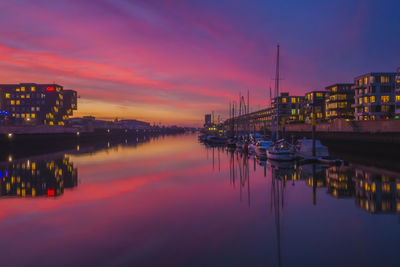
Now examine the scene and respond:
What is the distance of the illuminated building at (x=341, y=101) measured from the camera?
137375 millimetres

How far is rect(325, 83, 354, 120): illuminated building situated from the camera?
137375mm

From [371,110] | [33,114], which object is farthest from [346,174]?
[33,114]

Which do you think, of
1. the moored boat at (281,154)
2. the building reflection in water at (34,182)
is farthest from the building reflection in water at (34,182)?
the moored boat at (281,154)

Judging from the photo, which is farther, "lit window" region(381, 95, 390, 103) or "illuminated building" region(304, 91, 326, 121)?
"illuminated building" region(304, 91, 326, 121)

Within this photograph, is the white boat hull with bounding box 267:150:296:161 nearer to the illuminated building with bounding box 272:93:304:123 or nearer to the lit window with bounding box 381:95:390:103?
the lit window with bounding box 381:95:390:103

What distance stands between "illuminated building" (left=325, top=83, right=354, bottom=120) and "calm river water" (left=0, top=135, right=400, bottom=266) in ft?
379

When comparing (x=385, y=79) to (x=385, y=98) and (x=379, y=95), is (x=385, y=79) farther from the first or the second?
(x=385, y=98)

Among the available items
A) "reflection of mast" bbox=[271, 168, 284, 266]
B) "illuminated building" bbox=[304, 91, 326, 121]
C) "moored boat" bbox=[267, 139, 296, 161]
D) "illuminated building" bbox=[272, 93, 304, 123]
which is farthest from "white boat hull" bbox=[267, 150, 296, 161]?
"illuminated building" bbox=[272, 93, 304, 123]

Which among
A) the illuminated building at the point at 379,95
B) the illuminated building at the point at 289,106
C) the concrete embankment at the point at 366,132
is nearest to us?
the concrete embankment at the point at 366,132

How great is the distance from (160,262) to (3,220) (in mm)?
11665

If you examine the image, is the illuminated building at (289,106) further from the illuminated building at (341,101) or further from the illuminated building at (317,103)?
the illuminated building at (341,101)

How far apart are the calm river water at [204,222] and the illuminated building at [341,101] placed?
379 feet

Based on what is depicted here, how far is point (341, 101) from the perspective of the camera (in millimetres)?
138875

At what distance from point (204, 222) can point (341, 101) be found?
138 metres
